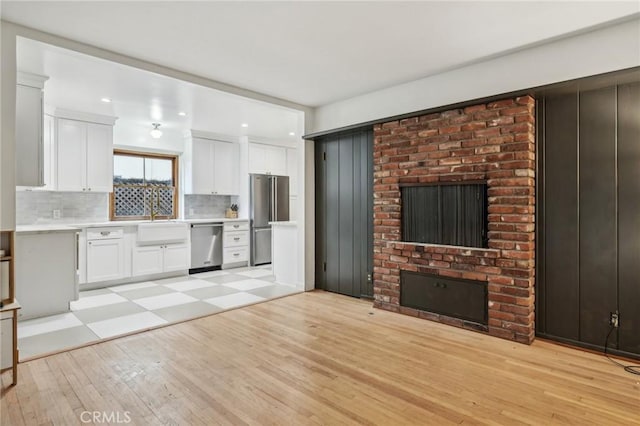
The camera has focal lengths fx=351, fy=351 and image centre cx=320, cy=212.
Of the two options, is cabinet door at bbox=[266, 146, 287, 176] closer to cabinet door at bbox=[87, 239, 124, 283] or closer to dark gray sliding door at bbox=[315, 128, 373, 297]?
dark gray sliding door at bbox=[315, 128, 373, 297]

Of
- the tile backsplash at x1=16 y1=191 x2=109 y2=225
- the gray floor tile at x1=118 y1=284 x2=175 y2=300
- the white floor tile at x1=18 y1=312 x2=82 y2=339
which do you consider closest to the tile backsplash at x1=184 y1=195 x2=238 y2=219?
the tile backsplash at x1=16 y1=191 x2=109 y2=225

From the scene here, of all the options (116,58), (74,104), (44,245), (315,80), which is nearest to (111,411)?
(44,245)

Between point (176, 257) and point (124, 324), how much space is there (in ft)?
8.01

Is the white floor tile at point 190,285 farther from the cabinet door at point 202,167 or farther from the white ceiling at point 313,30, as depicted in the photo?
the white ceiling at point 313,30

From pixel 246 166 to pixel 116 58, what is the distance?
3.84 meters

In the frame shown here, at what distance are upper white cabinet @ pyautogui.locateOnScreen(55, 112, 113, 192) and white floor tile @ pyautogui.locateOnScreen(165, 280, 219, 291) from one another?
6.00ft

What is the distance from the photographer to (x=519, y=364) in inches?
103

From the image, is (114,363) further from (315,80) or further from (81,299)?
(315,80)

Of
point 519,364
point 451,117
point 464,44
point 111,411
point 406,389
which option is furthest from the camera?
point 451,117

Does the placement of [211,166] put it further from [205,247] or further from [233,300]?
[233,300]

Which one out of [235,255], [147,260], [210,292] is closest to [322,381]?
[210,292]

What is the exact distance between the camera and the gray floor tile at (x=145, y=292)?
4625 mm

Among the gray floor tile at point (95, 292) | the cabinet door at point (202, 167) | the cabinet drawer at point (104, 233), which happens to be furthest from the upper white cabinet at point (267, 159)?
the gray floor tile at point (95, 292)

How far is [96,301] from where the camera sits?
439 centimetres
